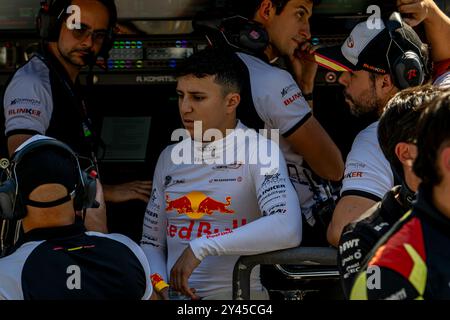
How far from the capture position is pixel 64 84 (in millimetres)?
4172

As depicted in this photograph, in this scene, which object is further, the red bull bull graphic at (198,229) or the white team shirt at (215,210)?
the red bull bull graphic at (198,229)

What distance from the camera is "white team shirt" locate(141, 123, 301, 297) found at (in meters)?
3.57

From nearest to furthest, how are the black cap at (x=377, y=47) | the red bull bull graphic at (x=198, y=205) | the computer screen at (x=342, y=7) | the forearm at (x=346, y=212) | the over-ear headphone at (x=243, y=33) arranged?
1. the forearm at (x=346, y=212)
2. the black cap at (x=377, y=47)
3. the red bull bull graphic at (x=198, y=205)
4. the over-ear headphone at (x=243, y=33)
5. the computer screen at (x=342, y=7)

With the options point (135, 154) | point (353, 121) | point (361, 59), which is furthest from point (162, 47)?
point (361, 59)

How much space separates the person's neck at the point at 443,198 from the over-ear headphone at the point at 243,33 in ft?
7.09

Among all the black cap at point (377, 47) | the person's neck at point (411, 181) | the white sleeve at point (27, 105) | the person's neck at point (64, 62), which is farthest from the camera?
the person's neck at point (64, 62)

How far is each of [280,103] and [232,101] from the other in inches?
8.2

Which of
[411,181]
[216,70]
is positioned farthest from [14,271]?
[216,70]

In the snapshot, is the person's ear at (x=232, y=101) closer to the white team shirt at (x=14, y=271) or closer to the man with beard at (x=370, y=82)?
the man with beard at (x=370, y=82)

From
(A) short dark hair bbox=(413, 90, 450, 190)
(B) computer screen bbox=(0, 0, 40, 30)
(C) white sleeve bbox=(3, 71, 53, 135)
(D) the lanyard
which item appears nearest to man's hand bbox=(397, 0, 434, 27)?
(D) the lanyard

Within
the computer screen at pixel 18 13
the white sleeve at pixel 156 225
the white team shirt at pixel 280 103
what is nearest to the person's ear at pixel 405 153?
the white team shirt at pixel 280 103

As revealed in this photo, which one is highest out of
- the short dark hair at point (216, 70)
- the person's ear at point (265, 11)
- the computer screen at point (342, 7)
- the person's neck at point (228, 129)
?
the computer screen at point (342, 7)

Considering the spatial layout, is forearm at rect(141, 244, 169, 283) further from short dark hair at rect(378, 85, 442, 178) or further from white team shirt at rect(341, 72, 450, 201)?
short dark hair at rect(378, 85, 442, 178)

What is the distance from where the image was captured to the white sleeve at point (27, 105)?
400cm
